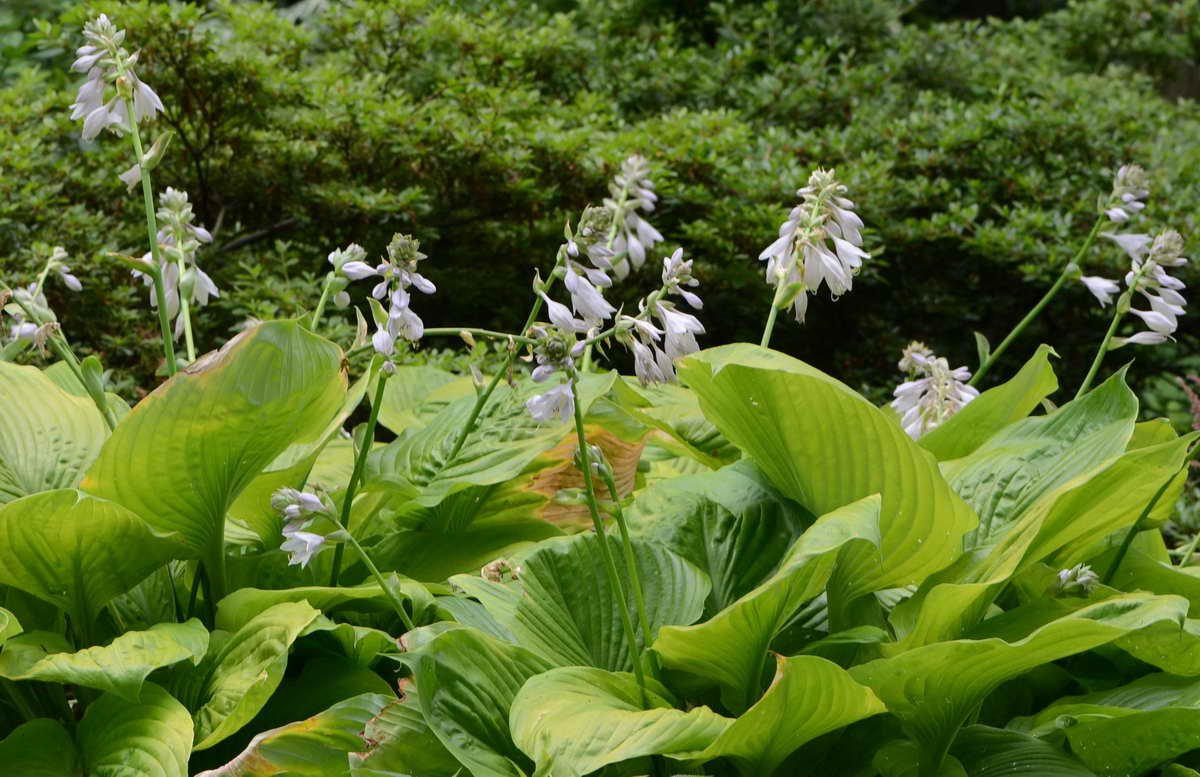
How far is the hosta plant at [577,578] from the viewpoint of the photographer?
4.63ft

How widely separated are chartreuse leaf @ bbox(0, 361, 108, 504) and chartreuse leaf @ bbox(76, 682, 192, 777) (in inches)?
15.7

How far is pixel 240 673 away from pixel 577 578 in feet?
1.57

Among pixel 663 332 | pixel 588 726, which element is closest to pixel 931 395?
pixel 663 332

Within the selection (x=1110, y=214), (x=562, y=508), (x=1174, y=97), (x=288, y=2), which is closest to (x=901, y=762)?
(x=562, y=508)

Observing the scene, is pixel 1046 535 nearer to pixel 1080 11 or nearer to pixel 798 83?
pixel 798 83

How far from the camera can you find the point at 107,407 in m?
1.81

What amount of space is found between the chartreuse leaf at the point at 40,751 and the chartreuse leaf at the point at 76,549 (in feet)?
0.56

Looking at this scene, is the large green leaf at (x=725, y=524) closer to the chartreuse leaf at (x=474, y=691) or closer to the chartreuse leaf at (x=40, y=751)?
the chartreuse leaf at (x=474, y=691)

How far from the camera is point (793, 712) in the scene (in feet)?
4.45

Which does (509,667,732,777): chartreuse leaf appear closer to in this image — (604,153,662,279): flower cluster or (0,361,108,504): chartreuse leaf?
(0,361,108,504): chartreuse leaf

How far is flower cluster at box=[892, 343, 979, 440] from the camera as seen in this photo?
232 cm

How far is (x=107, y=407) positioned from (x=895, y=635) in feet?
4.16

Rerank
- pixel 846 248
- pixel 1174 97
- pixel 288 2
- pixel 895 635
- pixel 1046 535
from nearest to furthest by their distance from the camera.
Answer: pixel 1046 535 < pixel 895 635 < pixel 846 248 < pixel 288 2 < pixel 1174 97

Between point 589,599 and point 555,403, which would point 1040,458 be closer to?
point 589,599
